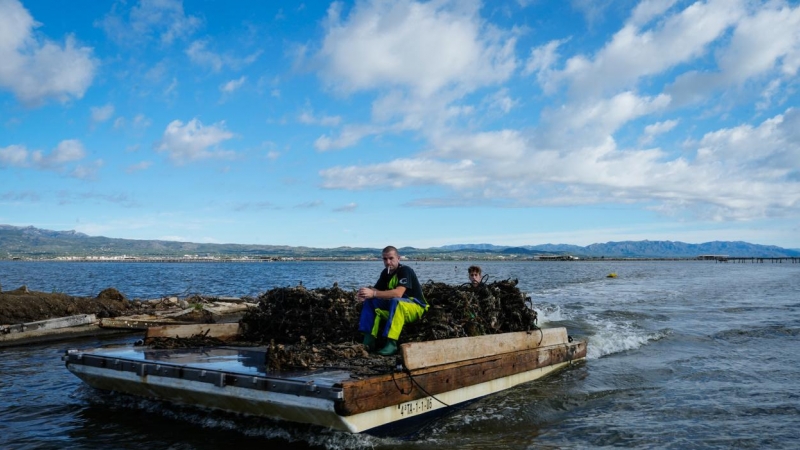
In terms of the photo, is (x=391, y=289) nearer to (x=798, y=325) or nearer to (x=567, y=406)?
(x=567, y=406)

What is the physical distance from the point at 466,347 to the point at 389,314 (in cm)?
143

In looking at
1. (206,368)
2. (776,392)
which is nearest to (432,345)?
(206,368)

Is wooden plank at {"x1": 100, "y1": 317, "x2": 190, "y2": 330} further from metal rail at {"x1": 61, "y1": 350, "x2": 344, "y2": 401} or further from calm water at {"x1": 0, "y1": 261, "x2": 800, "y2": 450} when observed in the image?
metal rail at {"x1": 61, "y1": 350, "x2": 344, "y2": 401}

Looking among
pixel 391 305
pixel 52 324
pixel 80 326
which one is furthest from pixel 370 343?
pixel 80 326

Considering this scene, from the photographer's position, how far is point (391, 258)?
33.0 feet

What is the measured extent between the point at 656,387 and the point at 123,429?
10.3 metres

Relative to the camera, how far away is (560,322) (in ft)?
75.9

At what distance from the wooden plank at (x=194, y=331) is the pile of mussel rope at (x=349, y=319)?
30cm

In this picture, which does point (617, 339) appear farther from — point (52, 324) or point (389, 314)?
point (52, 324)

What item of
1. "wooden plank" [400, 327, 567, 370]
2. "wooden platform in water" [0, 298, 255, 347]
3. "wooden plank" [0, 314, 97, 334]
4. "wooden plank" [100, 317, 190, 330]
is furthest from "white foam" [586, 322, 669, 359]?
"wooden plank" [0, 314, 97, 334]

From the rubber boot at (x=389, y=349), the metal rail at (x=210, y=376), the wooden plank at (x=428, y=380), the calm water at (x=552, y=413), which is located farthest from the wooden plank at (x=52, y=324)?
the wooden plank at (x=428, y=380)

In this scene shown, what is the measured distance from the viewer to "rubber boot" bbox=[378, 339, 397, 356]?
9.70 m

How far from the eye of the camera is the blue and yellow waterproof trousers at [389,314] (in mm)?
9633

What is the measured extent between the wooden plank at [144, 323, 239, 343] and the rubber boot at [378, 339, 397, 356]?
14.7 ft
